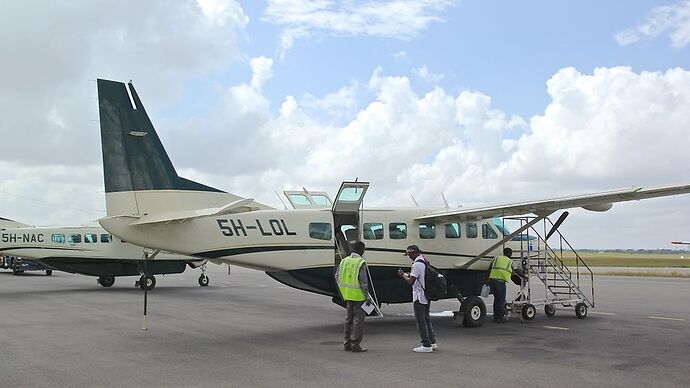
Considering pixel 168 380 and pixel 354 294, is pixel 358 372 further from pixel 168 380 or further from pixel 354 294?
pixel 168 380

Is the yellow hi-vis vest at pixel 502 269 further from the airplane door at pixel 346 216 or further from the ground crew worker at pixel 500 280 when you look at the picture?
the airplane door at pixel 346 216

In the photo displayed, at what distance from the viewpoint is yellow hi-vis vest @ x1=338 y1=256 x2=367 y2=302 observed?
34.1ft

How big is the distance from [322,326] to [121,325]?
15.1 feet

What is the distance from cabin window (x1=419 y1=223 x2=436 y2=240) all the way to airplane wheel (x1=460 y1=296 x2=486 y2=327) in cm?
171

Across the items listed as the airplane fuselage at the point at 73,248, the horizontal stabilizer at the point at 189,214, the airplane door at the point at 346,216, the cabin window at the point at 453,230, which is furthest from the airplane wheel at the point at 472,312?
the airplane fuselage at the point at 73,248

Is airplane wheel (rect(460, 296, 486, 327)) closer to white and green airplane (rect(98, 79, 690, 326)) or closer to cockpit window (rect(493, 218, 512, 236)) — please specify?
white and green airplane (rect(98, 79, 690, 326))

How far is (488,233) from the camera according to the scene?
50.6ft

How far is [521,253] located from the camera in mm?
15570

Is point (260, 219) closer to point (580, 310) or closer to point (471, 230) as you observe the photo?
point (471, 230)

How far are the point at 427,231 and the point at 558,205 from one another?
3.10 m

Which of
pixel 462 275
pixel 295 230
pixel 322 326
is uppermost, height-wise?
pixel 295 230

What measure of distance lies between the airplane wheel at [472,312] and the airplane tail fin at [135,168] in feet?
18.7

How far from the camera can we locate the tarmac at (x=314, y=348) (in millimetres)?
8273

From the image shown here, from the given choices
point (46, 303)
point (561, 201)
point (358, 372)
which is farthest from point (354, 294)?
point (46, 303)
